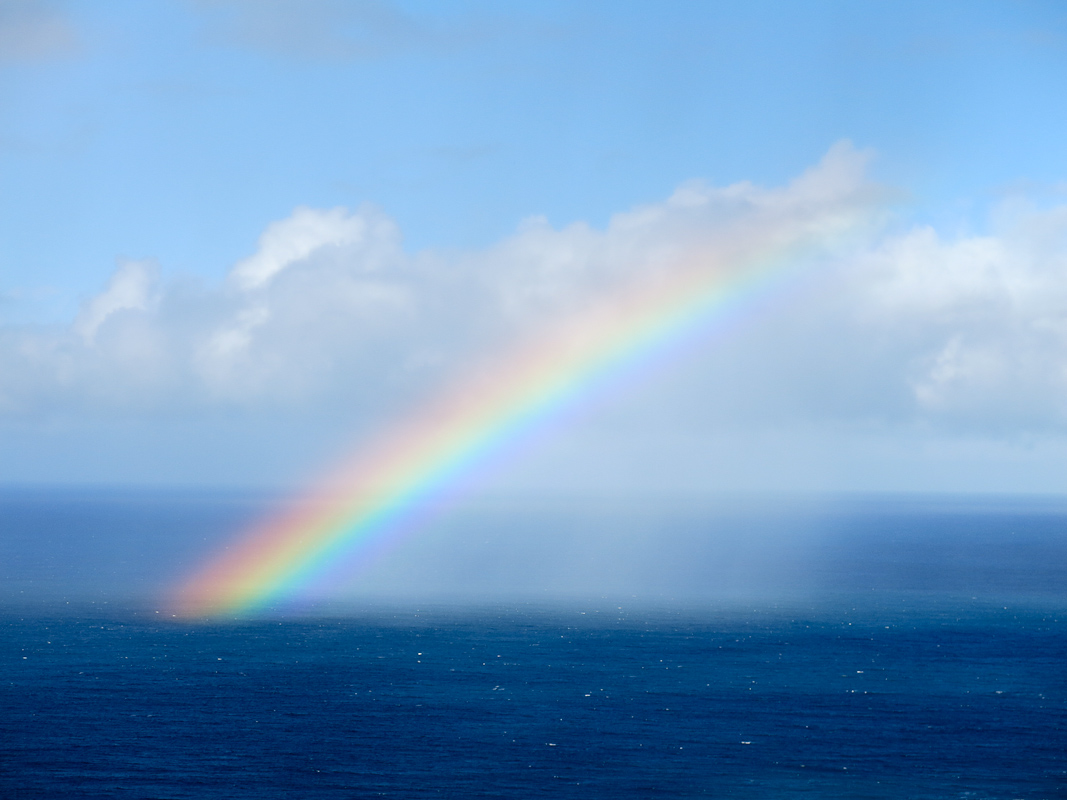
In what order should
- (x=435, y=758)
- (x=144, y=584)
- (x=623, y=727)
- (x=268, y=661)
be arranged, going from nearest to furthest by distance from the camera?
(x=435, y=758) < (x=623, y=727) < (x=268, y=661) < (x=144, y=584)

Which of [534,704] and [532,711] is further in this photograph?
[534,704]

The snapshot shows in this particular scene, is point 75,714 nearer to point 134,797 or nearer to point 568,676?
point 134,797

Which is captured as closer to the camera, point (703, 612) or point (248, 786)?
point (248, 786)

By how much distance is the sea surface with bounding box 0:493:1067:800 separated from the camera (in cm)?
7456

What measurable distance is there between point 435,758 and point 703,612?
281 feet

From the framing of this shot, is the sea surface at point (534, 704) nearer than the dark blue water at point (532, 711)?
No

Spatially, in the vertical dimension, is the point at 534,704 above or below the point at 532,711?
above

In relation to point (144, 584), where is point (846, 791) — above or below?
below

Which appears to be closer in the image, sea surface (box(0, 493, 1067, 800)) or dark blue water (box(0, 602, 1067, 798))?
dark blue water (box(0, 602, 1067, 798))

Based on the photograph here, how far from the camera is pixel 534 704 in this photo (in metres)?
95.2

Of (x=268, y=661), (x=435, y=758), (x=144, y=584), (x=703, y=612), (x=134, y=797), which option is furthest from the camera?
(x=144, y=584)

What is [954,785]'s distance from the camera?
7325cm

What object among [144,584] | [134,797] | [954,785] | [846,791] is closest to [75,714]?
[134,797]

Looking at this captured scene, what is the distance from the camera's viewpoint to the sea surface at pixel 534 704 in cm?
7456
